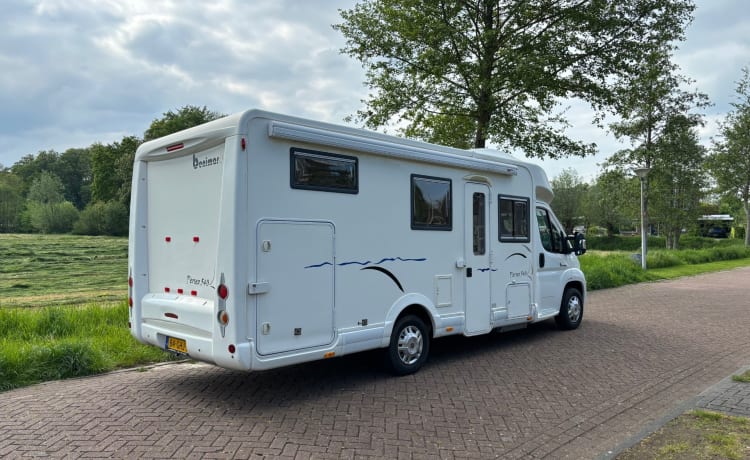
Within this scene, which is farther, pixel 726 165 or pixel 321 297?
pixel 726 165

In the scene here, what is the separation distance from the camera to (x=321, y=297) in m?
5.20

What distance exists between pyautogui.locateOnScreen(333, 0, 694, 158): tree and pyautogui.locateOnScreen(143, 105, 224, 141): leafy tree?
25.0m

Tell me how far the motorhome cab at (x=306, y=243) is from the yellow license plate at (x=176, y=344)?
22 millimetres

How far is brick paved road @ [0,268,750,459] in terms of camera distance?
13.6 feet

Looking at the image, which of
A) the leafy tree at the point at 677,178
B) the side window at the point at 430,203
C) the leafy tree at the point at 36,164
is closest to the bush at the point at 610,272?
the side window at the point at 430,203

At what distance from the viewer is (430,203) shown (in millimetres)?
6484

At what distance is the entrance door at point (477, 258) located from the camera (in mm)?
6914

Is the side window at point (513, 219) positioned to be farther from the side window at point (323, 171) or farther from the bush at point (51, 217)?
the bush at point (51, 217)

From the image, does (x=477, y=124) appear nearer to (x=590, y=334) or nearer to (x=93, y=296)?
(x=590, y=334)

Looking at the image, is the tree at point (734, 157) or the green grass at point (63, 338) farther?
the tree at point (734, 157)

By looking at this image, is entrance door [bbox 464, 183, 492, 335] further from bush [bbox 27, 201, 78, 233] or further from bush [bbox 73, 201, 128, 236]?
bush [bbox 27, 201, 78, 233]

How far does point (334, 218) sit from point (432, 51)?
33.0 feet

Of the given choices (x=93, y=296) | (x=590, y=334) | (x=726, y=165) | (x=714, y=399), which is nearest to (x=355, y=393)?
(x=714, y=399)

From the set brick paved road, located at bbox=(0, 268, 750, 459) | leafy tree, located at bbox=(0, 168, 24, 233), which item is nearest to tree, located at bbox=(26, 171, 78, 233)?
leafy tree, located at bbox=(0, 168, 24, 233)
